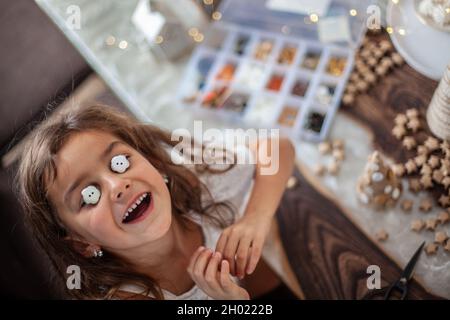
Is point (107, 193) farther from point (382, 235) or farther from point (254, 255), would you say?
point (382, 235)

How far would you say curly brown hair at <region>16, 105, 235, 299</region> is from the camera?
0.87 meters

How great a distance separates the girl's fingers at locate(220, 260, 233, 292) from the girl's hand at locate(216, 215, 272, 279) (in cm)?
4

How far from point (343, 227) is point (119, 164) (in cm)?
52

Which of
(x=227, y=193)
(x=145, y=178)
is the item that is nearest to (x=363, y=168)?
(x=227, y=193)

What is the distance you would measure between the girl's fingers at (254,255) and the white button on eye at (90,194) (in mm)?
309

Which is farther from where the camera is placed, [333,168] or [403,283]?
[333,168]

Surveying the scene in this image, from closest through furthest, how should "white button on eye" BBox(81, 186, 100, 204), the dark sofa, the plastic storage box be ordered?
"white button on eye" BBox(81, 186, 100, 204) < the dark sofa < the plastic storage box

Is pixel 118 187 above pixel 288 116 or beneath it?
above

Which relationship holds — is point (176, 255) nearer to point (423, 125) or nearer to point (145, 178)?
point (145, 178)

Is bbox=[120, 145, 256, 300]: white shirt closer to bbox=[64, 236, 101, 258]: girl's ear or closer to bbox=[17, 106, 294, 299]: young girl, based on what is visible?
bbox=[17, 106, 294, 299]: young girl

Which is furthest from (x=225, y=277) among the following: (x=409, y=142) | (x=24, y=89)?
(x=24, y=89)

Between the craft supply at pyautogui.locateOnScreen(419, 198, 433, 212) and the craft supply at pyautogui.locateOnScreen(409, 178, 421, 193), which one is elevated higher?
the craft supply at pyautogui.locateOnScreen(409, 178, 421, 193)

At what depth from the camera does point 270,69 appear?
143 centimetres

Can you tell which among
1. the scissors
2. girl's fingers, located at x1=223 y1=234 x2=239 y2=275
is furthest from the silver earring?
the scissors
